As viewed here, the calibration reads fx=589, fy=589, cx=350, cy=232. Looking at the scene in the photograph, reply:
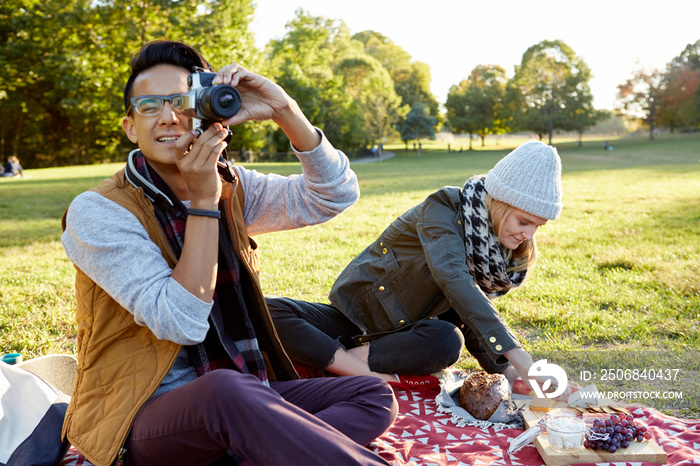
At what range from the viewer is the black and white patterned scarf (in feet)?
10.1

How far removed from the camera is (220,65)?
24344 mm

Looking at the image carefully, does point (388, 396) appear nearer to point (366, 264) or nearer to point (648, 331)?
point (366, 264)

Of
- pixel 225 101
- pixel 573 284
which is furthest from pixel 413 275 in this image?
pixel 573 284

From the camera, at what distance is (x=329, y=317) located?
3.56m

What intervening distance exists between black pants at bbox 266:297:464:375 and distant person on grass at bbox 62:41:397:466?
768 millimetres

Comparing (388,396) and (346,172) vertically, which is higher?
(346,172)

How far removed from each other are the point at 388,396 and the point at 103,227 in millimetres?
1300

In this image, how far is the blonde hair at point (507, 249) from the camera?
3030mm

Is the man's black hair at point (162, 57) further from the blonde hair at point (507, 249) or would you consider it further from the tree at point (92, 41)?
the tree at point (92, 41)

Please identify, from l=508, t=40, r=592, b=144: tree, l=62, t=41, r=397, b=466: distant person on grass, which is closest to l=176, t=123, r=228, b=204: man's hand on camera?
l=62, t=41, r=397, b=466: distant person on grass

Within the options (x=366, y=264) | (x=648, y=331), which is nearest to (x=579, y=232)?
(x=648, y=331)

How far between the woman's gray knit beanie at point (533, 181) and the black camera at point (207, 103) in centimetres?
140

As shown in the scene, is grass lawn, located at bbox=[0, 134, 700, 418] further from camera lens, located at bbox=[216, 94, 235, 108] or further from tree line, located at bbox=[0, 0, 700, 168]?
tree line, located at bbox=[0, 0, 700, 168]

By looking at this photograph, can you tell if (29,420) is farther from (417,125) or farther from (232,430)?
(417,125)
